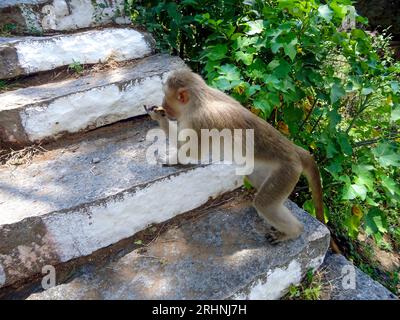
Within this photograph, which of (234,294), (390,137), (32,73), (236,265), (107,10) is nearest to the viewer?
(234,294)

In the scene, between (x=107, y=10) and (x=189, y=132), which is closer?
(x=189, y=132)

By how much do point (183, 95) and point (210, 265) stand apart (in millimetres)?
1334

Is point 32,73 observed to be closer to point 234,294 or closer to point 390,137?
point 234,294

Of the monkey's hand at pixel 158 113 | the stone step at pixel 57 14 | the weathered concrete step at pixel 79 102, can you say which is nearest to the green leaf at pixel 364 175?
the monkey's hand at pixel 158 113

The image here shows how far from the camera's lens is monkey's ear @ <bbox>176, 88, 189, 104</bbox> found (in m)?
3.10

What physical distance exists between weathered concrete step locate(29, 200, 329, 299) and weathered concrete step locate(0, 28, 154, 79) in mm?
2141

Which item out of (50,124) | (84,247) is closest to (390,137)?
(84,247)

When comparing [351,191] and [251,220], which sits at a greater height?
[351,191]

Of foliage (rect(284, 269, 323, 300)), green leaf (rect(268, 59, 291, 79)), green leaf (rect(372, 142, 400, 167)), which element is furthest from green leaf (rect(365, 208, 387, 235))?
green leaf (rect(268, 59, 291, 79))

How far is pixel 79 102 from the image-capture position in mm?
3498

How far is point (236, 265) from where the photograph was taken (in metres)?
2.75

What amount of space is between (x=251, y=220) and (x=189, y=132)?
90 centimetres

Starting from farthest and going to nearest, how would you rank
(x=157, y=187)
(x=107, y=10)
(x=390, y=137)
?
(x=107, y=10), (x=390, y=137), (x=157, y=187)

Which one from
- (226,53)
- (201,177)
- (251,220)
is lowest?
(251,220)
